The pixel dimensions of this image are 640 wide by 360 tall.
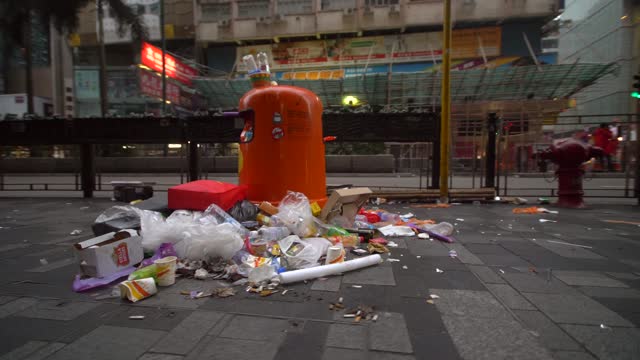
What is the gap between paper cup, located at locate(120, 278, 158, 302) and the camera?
2246mm

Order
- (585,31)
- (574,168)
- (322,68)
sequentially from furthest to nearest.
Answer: (322,68), (585,31), (574,168)

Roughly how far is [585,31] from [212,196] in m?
27.4

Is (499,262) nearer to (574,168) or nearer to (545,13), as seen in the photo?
(574,168)

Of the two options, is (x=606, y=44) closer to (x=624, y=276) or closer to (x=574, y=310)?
(x=624, y=276)

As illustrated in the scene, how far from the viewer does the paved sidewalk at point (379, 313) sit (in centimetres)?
167

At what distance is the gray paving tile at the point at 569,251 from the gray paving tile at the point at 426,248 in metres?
1.08

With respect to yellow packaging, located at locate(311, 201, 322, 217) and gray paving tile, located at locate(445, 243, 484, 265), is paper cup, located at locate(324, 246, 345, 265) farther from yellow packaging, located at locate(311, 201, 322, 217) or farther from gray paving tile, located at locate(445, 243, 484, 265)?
yellow packaging, located at locate(311, 201, 322, 217)

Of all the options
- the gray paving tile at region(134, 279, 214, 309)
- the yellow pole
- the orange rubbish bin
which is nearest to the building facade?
the yellow pole

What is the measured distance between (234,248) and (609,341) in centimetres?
248

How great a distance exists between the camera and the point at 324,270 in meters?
2.69

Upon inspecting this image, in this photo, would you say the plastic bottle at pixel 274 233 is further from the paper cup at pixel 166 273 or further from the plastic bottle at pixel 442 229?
the plastic bottle at pixel 442 229

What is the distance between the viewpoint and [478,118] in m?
8.63

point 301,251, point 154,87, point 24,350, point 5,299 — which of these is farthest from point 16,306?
point 154,87

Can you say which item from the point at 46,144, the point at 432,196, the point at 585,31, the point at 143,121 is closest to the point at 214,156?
the point at 143,121
